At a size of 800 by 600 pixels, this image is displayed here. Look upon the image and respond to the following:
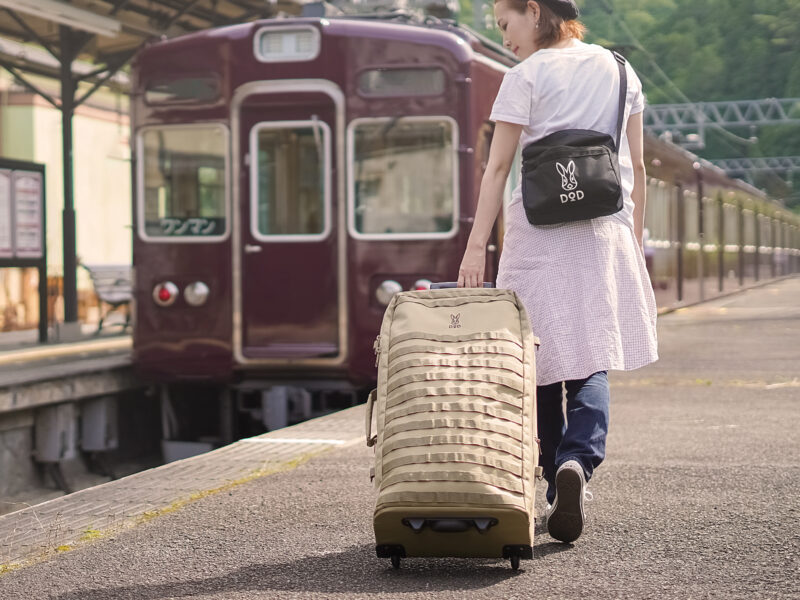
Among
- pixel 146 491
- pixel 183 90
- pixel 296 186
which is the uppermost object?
pixel 183 90

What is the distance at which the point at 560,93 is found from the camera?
4145mm

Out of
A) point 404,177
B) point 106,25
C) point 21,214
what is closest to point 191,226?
point 404,177

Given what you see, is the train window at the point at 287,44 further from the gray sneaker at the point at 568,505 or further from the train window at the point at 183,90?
the gray sneaker at the point at 568,505

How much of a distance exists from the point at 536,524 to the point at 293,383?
4988 millimetres

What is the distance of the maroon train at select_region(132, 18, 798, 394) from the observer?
9031 mm

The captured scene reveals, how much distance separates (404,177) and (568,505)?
5.38 metres

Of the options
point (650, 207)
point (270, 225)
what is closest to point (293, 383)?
point (270, 225)

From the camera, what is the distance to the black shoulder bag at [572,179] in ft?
13.4

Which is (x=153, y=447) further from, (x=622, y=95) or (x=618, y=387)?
(x=622, y=95)

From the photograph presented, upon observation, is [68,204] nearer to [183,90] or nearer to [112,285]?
[112,285]

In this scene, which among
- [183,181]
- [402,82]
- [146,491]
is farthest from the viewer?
[183,181]

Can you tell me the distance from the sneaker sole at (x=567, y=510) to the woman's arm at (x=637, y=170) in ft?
2.76

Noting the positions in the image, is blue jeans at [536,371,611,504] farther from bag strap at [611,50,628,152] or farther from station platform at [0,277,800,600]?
bag strap at [611,50,628,152]

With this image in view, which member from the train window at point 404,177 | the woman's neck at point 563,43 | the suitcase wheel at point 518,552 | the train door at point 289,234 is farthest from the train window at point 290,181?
the suitcase wheel at point 518,552
